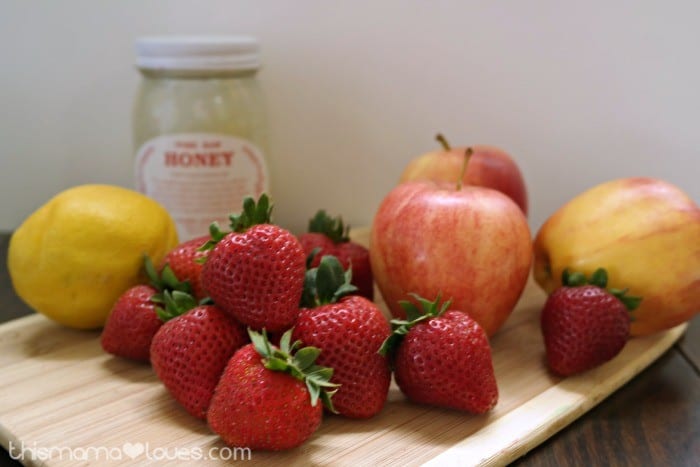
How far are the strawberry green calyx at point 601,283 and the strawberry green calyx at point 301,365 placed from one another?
0.99 ft

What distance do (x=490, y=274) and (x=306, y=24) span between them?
0.55 meters

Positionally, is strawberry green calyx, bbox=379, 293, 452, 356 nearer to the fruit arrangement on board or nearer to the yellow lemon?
the fruit arrangement on board

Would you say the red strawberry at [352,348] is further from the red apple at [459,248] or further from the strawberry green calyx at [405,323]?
the red apple at [459,248]

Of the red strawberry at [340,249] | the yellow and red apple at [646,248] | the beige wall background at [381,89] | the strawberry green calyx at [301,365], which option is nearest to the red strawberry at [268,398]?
the strawberry green calyx at [301,365]

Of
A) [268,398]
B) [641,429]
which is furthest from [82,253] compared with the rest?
[641,429]

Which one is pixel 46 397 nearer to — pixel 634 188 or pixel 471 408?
pixel 471 408

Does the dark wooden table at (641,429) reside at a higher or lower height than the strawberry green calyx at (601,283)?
lower

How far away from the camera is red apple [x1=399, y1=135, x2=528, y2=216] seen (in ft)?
2.92

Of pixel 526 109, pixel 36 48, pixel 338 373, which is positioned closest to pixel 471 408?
pixel 338 373

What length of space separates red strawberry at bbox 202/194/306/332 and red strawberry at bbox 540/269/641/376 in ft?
0.85

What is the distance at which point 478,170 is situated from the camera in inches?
35.0

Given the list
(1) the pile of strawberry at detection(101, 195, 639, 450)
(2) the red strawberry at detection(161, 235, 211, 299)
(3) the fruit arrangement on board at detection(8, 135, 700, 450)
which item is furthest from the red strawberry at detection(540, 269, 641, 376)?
(2) the red strawberry at detection(161, 235, 211, 299)

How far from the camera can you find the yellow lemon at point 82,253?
29.9 inches

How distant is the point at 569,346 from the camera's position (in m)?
0.69
